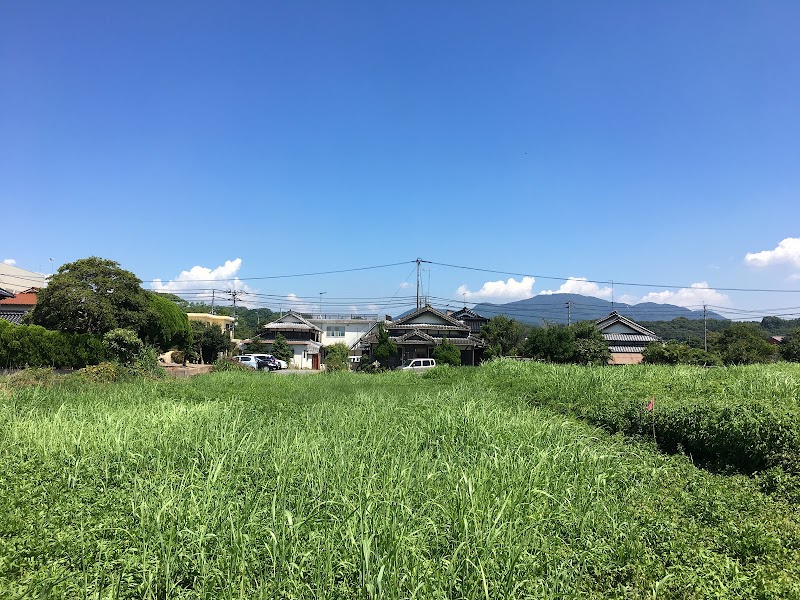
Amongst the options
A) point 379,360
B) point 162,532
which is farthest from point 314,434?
point 379,360

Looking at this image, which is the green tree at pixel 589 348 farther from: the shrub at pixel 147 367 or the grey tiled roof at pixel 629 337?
the shrub at pixel 147 367

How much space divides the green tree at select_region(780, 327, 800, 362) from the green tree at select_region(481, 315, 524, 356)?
49.4ft

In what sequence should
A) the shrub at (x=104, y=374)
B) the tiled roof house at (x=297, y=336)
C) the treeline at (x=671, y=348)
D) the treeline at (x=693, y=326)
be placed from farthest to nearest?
the treeline at (x=693, y=326)
the tiled roof house at (x=297, y=336)
the treeline at (x=671, y=348)
the shrub at (x=104, y=374)

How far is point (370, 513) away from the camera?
127 inches

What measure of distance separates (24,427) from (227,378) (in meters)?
7.21

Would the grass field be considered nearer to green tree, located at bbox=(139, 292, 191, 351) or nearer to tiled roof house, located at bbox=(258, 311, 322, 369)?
green tree, located at bbox=(139, 292, 191, 351)

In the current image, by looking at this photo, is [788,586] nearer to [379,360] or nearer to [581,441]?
[581,441]

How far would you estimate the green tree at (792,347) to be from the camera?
25.0 m

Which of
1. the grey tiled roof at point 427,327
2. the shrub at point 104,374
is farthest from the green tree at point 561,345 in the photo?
the shrub at point 104,374

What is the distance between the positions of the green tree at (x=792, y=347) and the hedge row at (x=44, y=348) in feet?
106

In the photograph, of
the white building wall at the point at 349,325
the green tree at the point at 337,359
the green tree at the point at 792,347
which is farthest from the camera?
the white building wall at the point at 349,325

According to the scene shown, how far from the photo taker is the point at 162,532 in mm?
3123

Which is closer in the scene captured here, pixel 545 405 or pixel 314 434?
pixel 314 434

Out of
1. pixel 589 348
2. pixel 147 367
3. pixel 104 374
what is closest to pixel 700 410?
pixel 104 374
